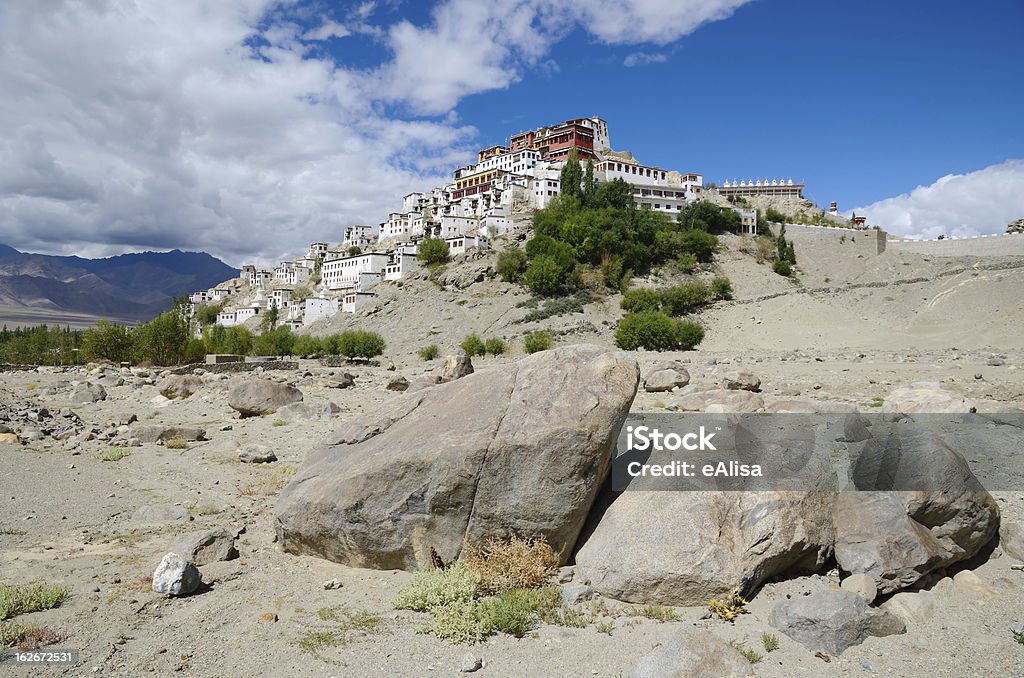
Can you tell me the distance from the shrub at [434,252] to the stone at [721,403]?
73.4 m

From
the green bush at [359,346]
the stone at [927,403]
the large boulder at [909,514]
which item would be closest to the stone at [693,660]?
the large boulder at [909,514]

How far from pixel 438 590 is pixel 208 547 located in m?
3.99

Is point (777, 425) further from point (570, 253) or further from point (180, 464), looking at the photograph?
point (570, 253)

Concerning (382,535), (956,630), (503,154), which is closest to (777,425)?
(956,630)

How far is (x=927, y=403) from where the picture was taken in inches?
531

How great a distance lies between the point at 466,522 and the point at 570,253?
68.7m

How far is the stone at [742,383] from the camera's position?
21734 mm

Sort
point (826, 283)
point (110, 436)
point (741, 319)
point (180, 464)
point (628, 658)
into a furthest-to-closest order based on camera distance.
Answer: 1. point (826, 283)
2. point (741, 319)
3. point (110, 436)
4. point (180, 464)
5. point (628, 658)

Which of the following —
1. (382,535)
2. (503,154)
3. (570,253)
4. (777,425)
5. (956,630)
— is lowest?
(956,630)

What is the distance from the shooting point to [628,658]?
6.38 meters

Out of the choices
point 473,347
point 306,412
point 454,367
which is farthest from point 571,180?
point 306,412

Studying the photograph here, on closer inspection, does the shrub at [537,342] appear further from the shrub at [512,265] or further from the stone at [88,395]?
the stone at [88,395]

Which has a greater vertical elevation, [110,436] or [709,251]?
[709,251]

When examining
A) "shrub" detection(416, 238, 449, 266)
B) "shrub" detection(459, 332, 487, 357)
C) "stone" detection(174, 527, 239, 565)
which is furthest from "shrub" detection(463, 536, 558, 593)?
"shrub" detection(416, 238, 449, 266)
